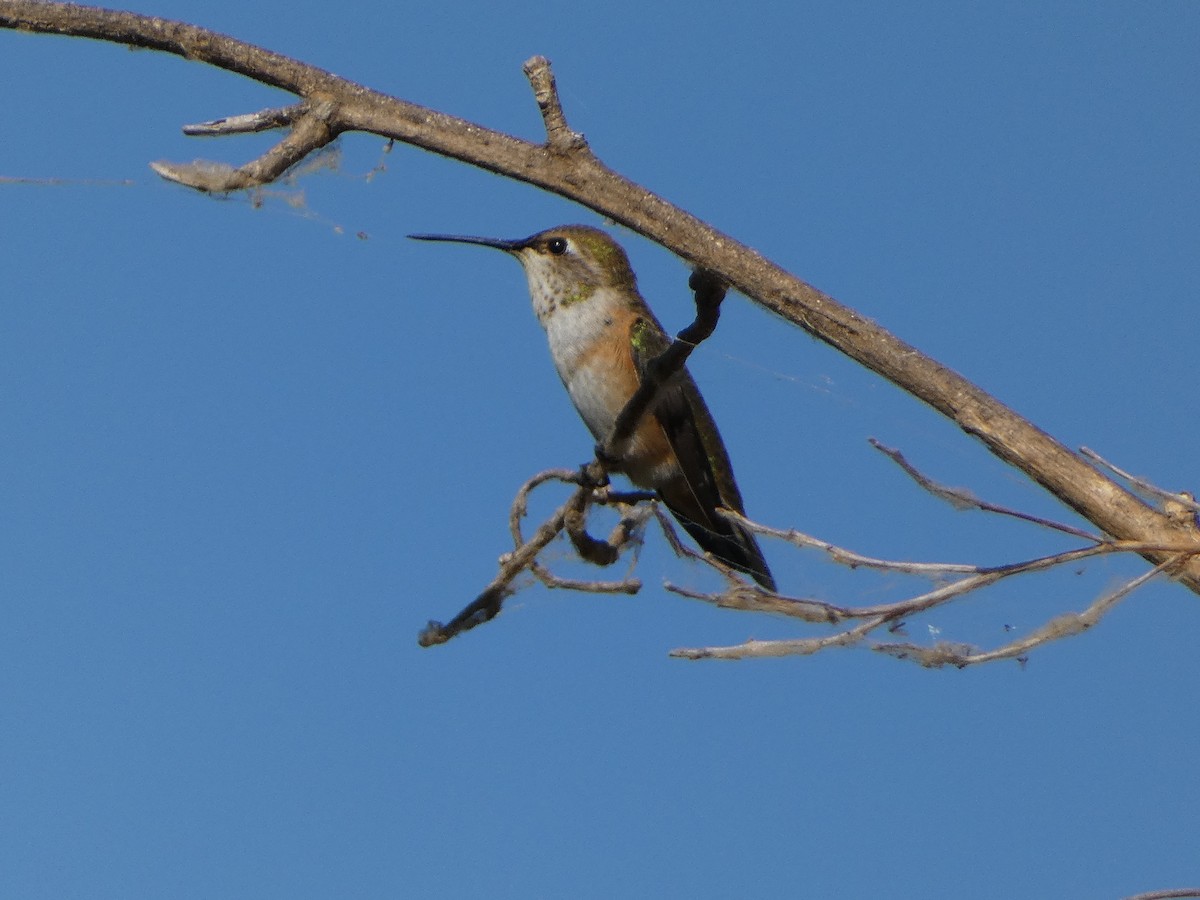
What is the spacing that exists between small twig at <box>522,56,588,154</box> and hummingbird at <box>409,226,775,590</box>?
2832mm

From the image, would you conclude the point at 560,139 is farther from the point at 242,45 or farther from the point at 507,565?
the point at 507,565

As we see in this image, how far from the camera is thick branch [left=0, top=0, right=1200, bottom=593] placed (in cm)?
211

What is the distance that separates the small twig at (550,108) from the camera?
2.55 meters

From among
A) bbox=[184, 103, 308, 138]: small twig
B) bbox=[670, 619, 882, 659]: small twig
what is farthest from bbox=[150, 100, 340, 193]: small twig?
bbox=[670, 619, 882, 659]: small twig

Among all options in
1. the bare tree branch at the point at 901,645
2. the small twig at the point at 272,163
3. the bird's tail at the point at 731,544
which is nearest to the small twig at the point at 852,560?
the bare tree branch at the point at 901,645

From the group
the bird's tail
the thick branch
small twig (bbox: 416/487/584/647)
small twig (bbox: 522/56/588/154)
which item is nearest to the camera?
the thick branch

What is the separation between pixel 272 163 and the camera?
272 centimetres

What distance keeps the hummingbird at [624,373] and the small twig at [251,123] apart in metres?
2.99

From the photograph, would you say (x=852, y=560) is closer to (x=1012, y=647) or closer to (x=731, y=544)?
(x=1012, y=647)

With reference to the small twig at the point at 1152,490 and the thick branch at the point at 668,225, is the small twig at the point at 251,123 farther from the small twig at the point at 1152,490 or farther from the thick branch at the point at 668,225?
the small twig at the point at 1152,490

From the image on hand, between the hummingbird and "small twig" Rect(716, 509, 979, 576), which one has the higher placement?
the hummingbird

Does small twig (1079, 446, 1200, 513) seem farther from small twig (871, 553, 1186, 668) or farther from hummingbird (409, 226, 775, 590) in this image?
hummingbird (409, 226, 775, 590)

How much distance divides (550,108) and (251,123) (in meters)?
0.63

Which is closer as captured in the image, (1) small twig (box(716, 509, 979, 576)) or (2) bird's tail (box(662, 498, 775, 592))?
(1) small twig (box(716, 509, 979, 576))
